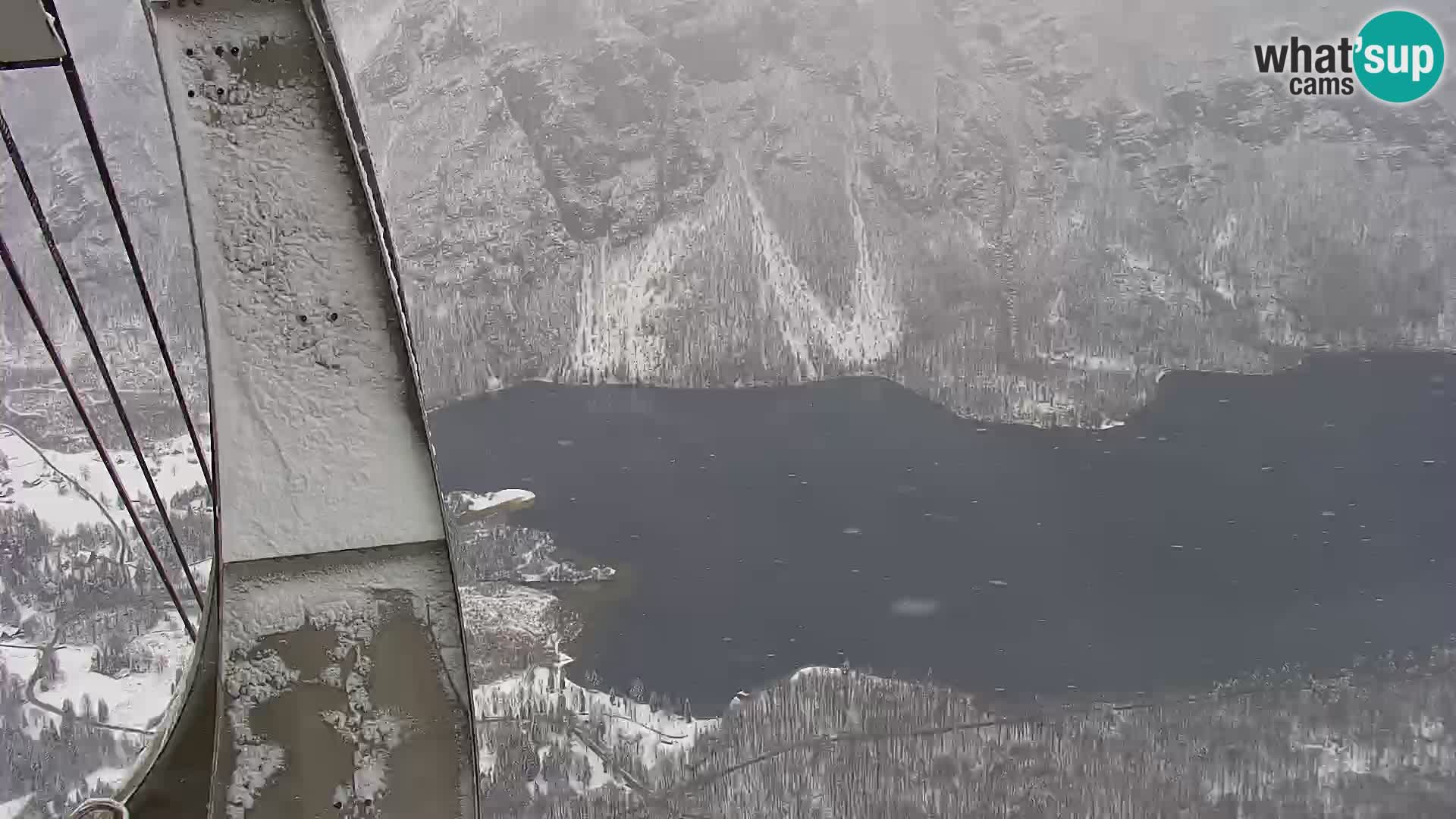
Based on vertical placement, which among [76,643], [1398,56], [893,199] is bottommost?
[76,643]

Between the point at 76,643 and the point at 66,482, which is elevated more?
the point at 66,482

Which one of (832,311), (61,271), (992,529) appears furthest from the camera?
(832,311)

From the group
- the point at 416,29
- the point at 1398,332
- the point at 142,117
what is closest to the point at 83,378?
the point at 142,117

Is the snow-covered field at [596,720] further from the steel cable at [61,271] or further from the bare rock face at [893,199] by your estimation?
the steel cable at [61,271]

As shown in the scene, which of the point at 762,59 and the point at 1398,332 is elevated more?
the point at 762,59

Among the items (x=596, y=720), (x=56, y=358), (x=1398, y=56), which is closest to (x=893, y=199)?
(x=1398, y=56)

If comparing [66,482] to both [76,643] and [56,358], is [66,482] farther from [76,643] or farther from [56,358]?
[56,358]

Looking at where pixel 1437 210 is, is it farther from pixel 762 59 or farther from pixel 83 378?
pixel 83 378
